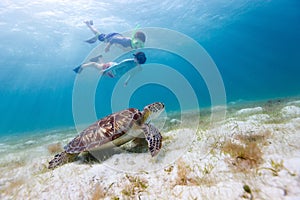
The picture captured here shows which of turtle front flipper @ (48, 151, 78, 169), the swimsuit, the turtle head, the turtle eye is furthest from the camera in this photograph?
the swimsuit

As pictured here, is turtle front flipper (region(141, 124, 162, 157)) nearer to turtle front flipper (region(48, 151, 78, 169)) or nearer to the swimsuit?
turtle front flipper (region(48, 151, 78, 169))

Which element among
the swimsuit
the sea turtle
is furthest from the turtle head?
the swimsuit

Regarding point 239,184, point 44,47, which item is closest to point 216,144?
point 239,184

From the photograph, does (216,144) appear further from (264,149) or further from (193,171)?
(193,171)

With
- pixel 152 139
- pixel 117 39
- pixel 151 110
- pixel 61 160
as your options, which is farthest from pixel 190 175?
pixel 117 39

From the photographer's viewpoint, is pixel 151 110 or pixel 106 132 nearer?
pixel 106 132

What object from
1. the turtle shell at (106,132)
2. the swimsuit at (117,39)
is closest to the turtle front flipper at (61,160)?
the turtle shell at (106,132)

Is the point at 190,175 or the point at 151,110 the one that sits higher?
the point at 151,110

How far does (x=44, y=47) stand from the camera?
32156mm

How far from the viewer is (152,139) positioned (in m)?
3.49

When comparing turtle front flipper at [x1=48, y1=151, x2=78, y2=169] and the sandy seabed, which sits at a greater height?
turtle front flipper at [x1=48, y1=151, x2=78, y2=169]

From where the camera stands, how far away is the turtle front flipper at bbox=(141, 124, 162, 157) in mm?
3252

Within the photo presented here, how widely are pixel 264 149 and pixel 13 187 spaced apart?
4532 mm

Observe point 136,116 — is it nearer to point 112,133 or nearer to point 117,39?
point 112,133
